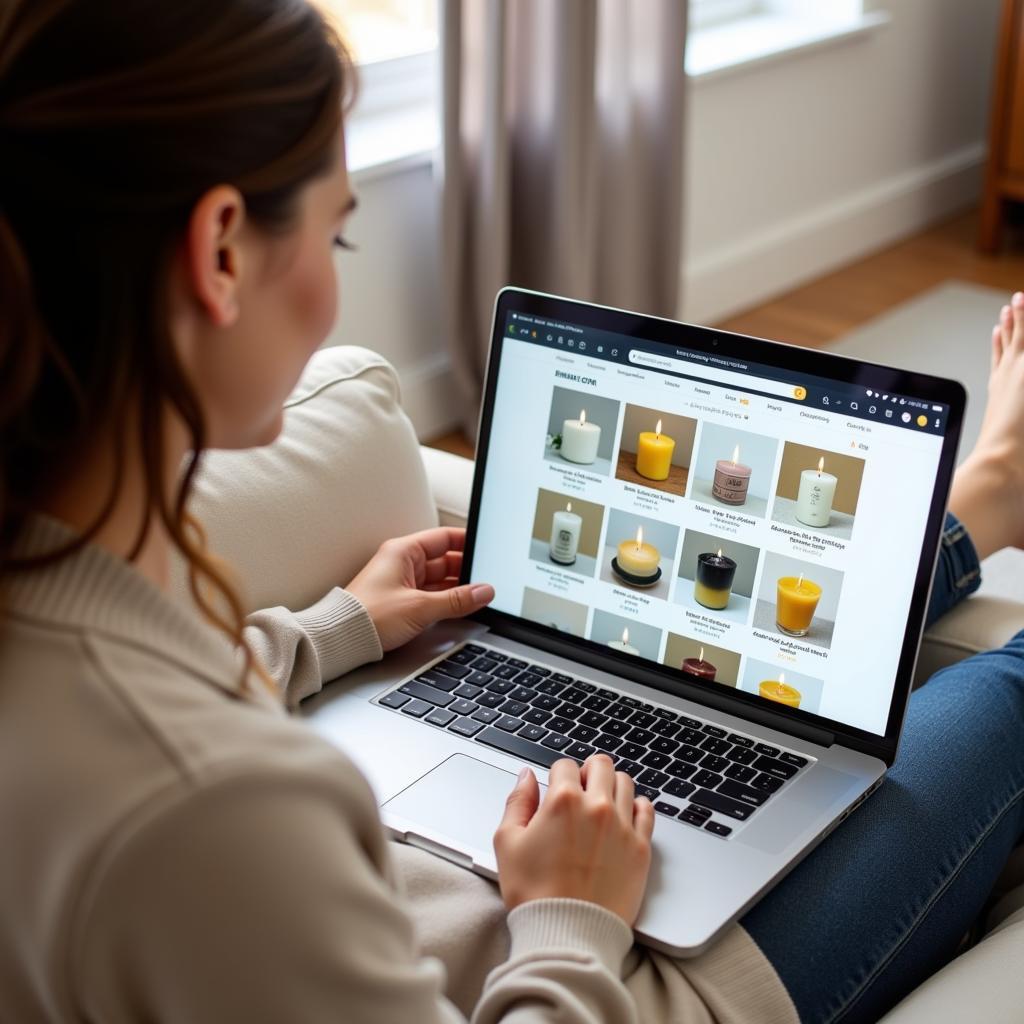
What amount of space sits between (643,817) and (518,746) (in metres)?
0.15

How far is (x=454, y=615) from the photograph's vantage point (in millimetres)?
1137

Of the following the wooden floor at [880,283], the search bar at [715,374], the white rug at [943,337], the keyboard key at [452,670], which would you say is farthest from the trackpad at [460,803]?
the wooden floor at [880,283]

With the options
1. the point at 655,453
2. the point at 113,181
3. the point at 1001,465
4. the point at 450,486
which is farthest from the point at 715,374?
the point at 1001,465

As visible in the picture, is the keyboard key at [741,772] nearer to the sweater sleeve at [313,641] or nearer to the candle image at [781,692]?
the candle image at [781,692]

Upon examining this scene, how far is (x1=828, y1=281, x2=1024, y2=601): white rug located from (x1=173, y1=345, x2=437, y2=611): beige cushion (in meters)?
→ 1.80

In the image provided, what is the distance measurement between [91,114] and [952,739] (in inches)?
31.5

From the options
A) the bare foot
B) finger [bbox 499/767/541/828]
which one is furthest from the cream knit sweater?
the bare foot

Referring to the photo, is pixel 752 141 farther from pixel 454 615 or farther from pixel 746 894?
pixel 746 894

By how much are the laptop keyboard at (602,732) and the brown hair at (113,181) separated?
49 centimetres

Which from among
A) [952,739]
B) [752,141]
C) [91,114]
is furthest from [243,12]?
[752,141]

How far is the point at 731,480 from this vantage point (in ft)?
3.40

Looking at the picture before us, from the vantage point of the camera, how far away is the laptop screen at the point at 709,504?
98 centimetres

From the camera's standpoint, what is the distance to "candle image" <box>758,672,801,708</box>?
1031mm

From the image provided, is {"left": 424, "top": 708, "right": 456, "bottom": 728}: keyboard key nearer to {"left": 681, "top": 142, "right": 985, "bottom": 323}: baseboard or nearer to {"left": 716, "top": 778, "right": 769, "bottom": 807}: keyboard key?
{"left": 716, "top": 778, "right": 769, "bottom": 807}: keyboard key
